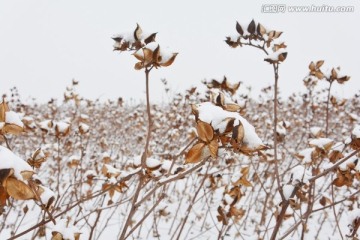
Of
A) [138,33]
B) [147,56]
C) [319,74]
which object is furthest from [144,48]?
[319,74]

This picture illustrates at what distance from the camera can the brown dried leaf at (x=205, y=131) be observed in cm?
88

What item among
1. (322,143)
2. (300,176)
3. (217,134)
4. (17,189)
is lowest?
(17,189)

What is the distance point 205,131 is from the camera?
89cm

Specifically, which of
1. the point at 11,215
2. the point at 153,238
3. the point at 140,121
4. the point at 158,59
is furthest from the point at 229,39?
the point at 140,121

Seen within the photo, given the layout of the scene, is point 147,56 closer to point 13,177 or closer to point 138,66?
point 138,66

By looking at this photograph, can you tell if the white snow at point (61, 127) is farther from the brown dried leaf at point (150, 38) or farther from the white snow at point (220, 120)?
the white snow at point (220, 120)

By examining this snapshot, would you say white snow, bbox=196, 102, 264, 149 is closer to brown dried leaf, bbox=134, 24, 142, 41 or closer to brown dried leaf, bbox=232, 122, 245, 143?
brown dried leaf, bbox=232, 122, 245, 143

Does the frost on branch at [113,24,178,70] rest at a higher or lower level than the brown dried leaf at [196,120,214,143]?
higher

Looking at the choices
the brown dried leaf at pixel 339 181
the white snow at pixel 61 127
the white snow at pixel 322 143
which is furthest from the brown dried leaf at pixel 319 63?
the white snow at pixel 61 127

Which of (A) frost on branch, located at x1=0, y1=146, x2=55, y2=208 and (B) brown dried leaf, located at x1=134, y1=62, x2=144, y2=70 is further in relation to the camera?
(B) brown dried leaf, located at x1=134, y1=62, x2=144, y2=70

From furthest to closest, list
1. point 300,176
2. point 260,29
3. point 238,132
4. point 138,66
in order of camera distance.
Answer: point 260,29 < point 300,176 < point 138,66 < point 238,132

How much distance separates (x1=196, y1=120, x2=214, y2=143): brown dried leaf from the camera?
0.88 meters

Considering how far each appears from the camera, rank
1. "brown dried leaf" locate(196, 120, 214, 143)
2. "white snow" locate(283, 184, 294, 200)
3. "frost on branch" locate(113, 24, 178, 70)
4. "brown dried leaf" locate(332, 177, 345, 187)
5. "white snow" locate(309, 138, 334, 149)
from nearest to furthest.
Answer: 1. "brown dried leaf" locate(196, 120, 214, 143)
2. "frost on branch" locate(113, 24, 178, 70)
3. "white snow" locate(283, 184, 294, 200)
4. "brown dried leaf" locate(332, 177, 345, 187)
5. "white snow" locate(309, 138, 334, 149)

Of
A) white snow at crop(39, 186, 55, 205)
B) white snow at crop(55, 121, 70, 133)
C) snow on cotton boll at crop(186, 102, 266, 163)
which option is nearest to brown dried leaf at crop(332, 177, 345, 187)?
snow on cotton boll at crop(186, 102, 266, 163)
